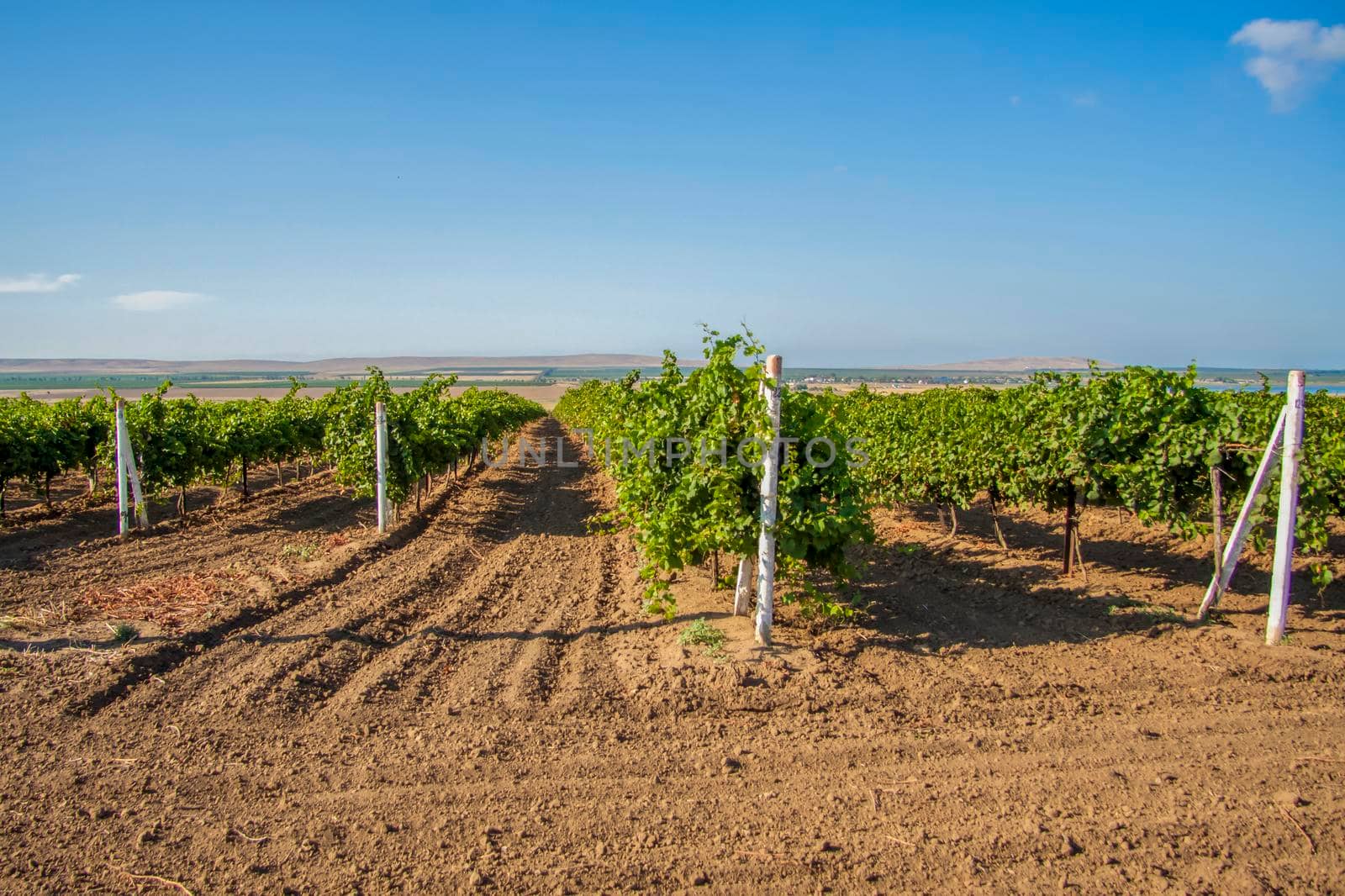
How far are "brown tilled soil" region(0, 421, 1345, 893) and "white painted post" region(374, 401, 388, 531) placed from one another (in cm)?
265

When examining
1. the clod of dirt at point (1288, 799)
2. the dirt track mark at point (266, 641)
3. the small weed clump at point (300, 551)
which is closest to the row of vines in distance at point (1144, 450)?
the clod of dirt at point (1288, 799)

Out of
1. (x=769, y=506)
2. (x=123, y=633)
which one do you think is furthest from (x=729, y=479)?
(x=123, y=633)

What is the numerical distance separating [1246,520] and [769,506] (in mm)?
4652

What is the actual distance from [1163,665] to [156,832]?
7.34m

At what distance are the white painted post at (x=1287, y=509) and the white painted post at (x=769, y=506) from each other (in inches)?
176

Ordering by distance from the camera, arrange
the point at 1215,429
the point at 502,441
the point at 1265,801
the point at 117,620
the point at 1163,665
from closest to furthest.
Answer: the point at 1265,801
the point at 1163,665
the point at 117,620
the point at 1215,429
the point at 502,441

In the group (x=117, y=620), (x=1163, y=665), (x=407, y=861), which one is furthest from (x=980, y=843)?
(x=117, y=620)

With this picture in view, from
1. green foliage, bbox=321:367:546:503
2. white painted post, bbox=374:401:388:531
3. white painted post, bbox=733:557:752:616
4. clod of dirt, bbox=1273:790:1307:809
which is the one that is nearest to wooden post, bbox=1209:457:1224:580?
clod of dirt, bbox=1273:790:1307:809

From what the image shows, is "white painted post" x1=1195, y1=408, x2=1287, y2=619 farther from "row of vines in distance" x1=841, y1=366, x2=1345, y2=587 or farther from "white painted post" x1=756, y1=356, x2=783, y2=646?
"white painted post" x1=756, y1=356, x2=783, y2=646

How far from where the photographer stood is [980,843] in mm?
3912

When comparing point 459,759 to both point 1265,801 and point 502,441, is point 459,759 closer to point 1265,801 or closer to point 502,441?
point 1265,801

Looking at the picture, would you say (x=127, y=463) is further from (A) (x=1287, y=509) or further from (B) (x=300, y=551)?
(A) (x=1287, y=509)

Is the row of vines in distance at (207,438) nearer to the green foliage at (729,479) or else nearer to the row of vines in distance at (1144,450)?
the green foliage at (729,479)

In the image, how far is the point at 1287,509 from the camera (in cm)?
676
